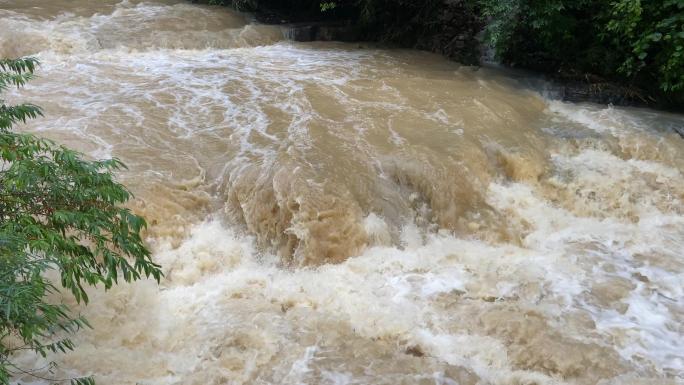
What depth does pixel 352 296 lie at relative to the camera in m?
4.38

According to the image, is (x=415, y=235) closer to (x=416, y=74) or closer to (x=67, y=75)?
(x=416, y=74)

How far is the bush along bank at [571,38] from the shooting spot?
7.27 m

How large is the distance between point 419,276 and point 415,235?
617 mm

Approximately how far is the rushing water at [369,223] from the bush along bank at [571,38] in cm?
61

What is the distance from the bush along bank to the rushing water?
2.00 ft

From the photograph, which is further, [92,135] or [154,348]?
[92,135]

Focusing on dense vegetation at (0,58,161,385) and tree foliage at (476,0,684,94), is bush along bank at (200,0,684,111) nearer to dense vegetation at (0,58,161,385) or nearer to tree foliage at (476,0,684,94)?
tree foliage at (476,0,684,94)

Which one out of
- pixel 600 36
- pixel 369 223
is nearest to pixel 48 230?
pixel 369 223

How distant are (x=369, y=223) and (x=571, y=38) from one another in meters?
5.18

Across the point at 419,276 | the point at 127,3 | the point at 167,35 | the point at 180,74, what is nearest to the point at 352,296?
the point at 419,276

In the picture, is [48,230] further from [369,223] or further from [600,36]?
[600,36]

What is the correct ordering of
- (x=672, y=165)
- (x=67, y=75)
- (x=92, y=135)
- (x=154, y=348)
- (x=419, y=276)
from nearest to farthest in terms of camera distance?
(x=154, y=348), (x=419, y=276), (x=92, y=135), (x=672, y=165), (x=67, y=75)

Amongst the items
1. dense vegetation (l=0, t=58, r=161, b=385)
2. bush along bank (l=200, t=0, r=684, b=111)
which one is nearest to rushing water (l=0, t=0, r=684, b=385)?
bush along bank (l=200, t=0, r=684, b=111)

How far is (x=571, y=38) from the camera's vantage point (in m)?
8.12
